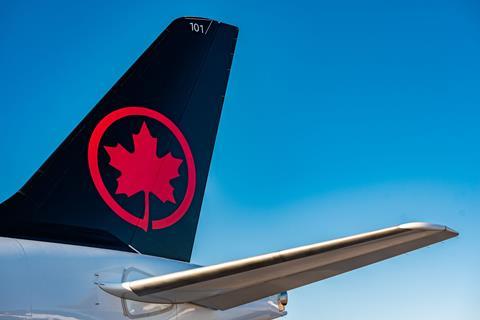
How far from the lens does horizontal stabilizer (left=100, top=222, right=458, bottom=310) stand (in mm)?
5730

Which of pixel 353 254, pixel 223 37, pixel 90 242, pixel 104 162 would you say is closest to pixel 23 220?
pixel 90 242

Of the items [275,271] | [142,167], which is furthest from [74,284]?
[142,167]

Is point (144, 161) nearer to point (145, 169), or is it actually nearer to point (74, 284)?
point (145, 169)

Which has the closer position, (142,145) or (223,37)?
(142,145)

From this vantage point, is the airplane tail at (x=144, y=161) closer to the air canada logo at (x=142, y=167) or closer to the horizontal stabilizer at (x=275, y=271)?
the air canada logo at (x=142, y=167)

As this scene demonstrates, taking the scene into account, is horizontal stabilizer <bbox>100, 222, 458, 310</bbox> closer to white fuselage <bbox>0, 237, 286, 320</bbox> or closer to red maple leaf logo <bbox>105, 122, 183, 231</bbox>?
white fuselage <bbox>0, 237, 286, 320</bbox>

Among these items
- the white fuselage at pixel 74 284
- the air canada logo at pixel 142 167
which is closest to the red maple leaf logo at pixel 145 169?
the air canada logo at pixel 142 167

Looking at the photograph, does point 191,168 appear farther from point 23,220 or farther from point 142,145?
point 23,220

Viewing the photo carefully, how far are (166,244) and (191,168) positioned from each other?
142 centimetres

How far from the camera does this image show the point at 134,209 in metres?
9.15

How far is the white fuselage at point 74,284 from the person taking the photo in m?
6.57

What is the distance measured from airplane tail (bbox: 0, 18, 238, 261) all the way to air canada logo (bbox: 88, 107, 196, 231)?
15mm

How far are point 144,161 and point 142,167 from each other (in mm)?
98

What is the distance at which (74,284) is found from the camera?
7082mm
